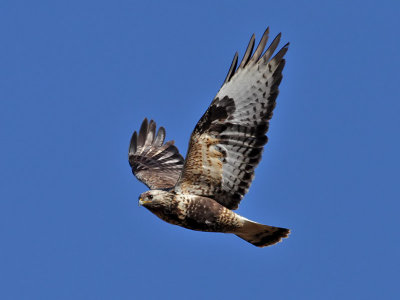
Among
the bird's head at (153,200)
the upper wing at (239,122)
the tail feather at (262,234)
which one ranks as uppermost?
the upper wing at (239,122)

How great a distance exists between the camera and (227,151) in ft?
35.4

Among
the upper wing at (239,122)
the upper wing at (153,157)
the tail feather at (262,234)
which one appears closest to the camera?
the upper wing at (239,122)

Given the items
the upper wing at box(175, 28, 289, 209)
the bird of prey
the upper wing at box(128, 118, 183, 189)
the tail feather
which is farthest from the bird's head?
the upper wing at box(128, 118, 183, 189)

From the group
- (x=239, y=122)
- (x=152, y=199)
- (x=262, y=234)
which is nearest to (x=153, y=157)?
(x=262, y=234)

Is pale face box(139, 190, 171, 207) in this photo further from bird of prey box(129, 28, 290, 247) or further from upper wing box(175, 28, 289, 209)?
upper wing box(175, 28, 289, 209)

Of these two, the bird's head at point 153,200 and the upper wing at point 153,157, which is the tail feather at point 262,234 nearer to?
the bird's head at point 153,200

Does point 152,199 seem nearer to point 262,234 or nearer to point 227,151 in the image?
point 227,151

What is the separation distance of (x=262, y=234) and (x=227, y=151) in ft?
4.48

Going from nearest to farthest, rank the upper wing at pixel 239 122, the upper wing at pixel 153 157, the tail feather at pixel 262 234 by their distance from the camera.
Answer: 1. the upper wing at pixel 239 122
2. the tail feather at pixel 262 234
3. the upper wing at pixel 153 157

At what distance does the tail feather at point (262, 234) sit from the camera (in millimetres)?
11180

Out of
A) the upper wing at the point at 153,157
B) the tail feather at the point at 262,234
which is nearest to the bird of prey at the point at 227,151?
the tail feather at the point at 262,234

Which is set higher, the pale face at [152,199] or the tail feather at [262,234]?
the tail feather at [262,234]

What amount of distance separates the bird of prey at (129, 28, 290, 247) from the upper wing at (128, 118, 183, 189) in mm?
2090

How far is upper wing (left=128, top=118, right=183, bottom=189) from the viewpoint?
1322 cm
